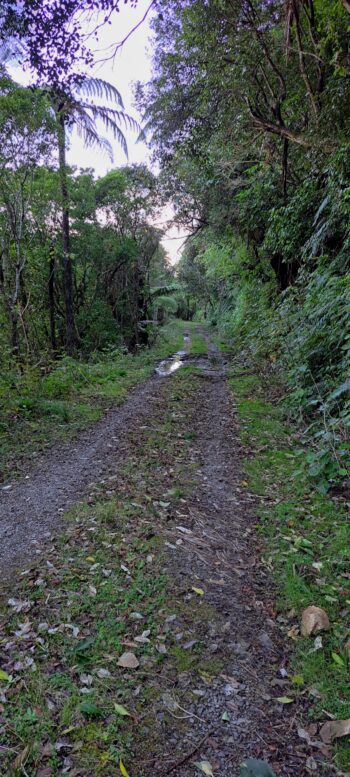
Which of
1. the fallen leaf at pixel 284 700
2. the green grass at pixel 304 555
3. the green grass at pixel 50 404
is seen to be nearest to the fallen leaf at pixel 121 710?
the fallen leaf at pixel 284 700

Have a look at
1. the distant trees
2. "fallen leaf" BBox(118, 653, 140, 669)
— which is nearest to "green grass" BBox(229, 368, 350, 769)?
"fallen leaf" BBox(118, 653, 140, 669)

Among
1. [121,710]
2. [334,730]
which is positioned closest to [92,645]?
[121,710]

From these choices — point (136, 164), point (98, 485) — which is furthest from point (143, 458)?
point (136, 164)

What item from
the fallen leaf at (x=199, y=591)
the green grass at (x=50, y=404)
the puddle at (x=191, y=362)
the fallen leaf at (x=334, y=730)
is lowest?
the fallen leaf at (x=334, y=730)

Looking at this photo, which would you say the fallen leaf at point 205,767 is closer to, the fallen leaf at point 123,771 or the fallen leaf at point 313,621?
the fallen leaf at point 123,771

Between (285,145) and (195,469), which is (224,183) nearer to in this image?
(285,145)

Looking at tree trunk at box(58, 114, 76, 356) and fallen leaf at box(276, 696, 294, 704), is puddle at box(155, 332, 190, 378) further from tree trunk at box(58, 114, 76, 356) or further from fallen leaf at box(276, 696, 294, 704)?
fallen leaf at box(276, 696, 294, 704)

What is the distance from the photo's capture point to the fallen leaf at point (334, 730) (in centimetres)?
194

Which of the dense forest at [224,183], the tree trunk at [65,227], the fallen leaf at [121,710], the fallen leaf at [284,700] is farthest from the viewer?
the tree trunk at [65,227]

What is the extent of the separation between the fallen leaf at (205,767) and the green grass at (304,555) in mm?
603

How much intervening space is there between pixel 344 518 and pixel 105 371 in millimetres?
8633

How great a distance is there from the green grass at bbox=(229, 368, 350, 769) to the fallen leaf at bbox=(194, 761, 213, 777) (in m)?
0.60

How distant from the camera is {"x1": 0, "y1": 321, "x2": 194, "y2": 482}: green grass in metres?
5.86

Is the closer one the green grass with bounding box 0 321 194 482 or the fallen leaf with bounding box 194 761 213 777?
the fallen leaf with bounding box 194 761 213 777
